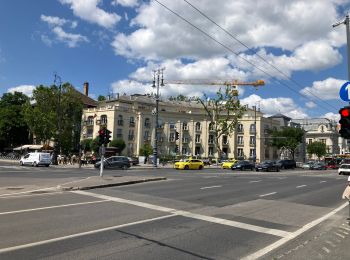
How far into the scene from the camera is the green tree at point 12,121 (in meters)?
96.9

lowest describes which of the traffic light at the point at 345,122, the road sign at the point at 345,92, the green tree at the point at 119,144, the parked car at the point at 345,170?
the parked car at the point at 345,170

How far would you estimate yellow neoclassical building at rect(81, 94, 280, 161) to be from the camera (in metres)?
94.9

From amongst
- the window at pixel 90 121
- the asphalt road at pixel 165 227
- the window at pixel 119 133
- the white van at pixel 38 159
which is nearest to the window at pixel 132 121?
the window at pixel 119 133

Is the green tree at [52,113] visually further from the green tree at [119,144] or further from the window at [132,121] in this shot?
the window at [132,121]

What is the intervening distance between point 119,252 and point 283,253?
3051 mm

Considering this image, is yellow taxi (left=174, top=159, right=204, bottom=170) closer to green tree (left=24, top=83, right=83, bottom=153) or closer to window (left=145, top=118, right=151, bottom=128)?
green tree (left=24, top=83, right=83, bottom=153)

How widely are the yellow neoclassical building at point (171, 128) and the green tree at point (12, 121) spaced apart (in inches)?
623

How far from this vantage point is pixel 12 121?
9831cm

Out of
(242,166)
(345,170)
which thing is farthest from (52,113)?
(345,170)

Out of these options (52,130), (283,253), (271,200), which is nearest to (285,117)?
(52,130)

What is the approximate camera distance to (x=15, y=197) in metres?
16.2

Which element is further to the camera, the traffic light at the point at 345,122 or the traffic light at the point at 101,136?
the traffic light at the point at 101,136

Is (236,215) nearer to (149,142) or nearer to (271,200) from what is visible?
(271,200)

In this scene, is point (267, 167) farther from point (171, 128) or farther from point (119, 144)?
point (171, 128)
